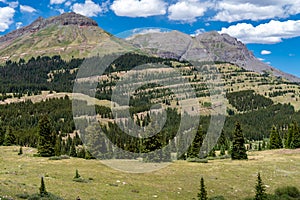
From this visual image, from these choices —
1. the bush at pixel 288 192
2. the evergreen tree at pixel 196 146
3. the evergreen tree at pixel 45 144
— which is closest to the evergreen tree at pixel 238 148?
the evergreen tree at pixel 196 146

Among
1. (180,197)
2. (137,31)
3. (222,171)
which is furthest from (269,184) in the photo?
(137,31)

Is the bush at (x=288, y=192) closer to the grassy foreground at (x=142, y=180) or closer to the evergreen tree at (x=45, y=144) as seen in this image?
the grassy foreground at (x=142, y=180)

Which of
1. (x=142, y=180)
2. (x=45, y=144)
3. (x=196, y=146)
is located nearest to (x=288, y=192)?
(x=142, y=180)

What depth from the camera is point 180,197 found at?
41.5m

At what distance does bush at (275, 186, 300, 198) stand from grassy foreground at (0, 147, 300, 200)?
1.13m

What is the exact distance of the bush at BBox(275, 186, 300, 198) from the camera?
47.3 meters

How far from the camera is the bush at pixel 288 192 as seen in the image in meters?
47.3

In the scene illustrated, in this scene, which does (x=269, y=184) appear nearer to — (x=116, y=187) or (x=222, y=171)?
(x=222, y=171)

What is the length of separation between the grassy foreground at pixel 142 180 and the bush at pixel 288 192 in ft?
3.72

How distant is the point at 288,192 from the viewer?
1882 inches

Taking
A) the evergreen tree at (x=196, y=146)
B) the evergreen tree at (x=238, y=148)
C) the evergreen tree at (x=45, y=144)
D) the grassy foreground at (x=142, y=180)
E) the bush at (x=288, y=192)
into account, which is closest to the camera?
the grassy foreground at (x=142, y=180)

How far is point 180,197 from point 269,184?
18082 millimetres

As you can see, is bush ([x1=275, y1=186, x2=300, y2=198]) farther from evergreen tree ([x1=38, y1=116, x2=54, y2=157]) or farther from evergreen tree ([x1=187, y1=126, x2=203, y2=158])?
evergreen tree ([x1=38, y1=116, x2=54, y2=157])

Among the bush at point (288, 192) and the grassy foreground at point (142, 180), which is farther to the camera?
the bush at point (288, 192)
